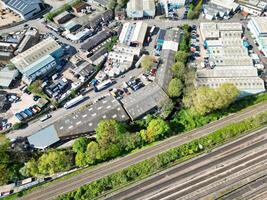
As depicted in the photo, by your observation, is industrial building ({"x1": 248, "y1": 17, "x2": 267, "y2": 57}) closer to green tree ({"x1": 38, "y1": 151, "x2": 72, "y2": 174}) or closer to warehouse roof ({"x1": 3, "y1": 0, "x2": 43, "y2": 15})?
green tree ({"x1": 38, "y1": 151, "x2": 72, "y2": 174})

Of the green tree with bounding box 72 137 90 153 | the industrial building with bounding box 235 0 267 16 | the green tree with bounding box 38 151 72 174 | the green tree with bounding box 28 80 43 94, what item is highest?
the industrial building with bounding box 235 0 267 16

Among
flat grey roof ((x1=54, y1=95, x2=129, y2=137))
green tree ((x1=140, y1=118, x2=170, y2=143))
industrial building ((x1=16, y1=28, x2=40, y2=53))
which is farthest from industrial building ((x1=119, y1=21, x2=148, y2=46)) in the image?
green tree ((x1=140, y1=118, x2=170, y2=143))

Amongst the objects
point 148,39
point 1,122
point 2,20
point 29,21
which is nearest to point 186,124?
point 148,39

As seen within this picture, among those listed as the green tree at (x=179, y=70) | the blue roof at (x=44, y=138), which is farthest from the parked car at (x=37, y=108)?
the green tree at (x=179, y=70)

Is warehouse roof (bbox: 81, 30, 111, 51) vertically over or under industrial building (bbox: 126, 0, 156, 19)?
under

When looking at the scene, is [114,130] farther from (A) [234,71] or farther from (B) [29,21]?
(B) [29,21]

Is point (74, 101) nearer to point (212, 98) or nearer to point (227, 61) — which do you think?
point (212, 98)

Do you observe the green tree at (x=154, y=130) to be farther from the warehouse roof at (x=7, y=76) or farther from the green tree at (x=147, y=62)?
the warehouse roof at (x=7, y=76)
